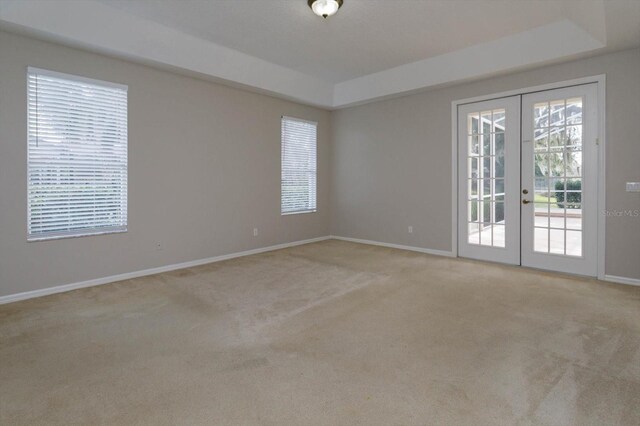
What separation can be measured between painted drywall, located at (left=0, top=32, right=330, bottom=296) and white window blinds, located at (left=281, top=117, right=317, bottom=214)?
0.20 metres

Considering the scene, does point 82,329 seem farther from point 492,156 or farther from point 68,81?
point 492,156

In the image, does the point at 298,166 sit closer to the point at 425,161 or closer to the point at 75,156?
the point at 425,161

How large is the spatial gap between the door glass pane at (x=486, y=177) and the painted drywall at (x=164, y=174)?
303 cm

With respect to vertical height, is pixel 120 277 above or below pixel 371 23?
below

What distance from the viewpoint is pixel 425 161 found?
5.70m

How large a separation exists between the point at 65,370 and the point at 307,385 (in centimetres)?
156

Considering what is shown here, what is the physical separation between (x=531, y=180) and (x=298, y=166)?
3832mm

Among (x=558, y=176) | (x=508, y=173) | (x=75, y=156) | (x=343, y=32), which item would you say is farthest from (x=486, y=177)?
(x=75, y=156)

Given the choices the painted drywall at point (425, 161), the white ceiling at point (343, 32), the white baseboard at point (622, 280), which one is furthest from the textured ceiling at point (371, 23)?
the white baseboard at point (622, 280)

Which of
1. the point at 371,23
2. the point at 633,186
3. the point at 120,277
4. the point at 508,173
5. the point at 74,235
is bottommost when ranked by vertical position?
the point at 120,277

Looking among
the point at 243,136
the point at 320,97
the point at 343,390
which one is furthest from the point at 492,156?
the point at 343,390

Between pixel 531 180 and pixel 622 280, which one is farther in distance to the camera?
pixel 531 180

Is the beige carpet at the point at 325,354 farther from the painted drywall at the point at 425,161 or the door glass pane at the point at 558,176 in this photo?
the painted drywall at the point at 425,161

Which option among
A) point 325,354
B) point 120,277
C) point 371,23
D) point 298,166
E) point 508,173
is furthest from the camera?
point 298,166
